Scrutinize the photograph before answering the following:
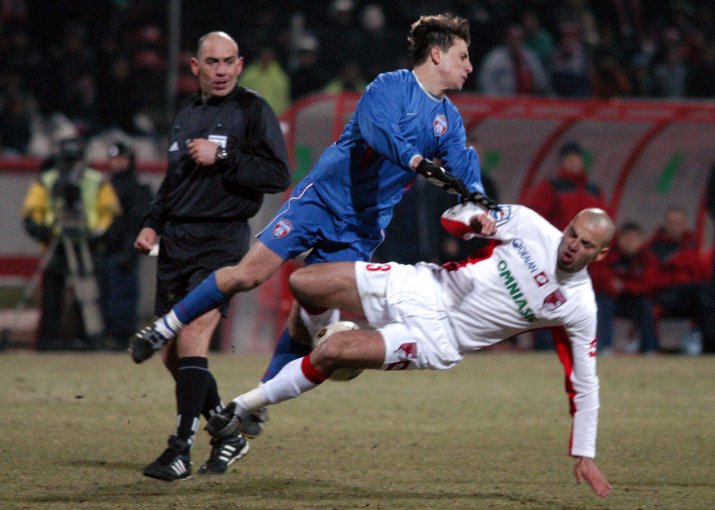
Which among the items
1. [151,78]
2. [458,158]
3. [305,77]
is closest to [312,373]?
[458,158]

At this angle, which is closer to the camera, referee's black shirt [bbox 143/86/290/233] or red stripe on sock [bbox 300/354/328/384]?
red stripe on sock [bbox 300/354/328/384]

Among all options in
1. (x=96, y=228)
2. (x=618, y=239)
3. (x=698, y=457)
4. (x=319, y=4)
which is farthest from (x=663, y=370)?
(x=319, y=4)

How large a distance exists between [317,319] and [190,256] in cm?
77

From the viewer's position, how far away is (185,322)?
6.55m

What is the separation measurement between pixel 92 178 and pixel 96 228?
0.51 m

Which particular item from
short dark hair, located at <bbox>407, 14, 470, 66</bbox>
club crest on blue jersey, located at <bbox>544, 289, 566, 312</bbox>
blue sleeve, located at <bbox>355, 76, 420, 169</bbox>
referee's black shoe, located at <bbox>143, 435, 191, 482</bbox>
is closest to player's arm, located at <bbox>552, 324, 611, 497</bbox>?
club crest on blue jersey, located at <bbox>544, 289, 566, 312</bbox>

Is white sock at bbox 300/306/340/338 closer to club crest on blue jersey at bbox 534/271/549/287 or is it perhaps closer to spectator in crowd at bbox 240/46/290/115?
club crest on blue jersey at bbox 534/271/549/287

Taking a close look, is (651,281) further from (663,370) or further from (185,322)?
(185,322)

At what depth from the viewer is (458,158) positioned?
7.02m

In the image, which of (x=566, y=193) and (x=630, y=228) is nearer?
(x=566, y=193)

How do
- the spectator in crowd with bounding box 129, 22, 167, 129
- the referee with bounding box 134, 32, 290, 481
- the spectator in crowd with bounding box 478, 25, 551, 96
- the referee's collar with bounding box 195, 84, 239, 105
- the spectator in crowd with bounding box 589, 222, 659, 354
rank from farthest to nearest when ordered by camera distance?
the spectator in crowd with bounding box 129, 22, 167, 129 → the spectator in crowd with bounding box 478, 25, 551, 96 → the spectator in crowd with bounding box 589, 222, 659, 354 → the referee's collar with bounding box 195, 84, 239, 105 → the referee with bounding box 134, 32, 290, 481

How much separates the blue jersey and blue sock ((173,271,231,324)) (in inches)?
30.1

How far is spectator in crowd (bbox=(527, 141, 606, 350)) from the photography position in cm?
1361

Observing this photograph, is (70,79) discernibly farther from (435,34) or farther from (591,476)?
(591,476)
